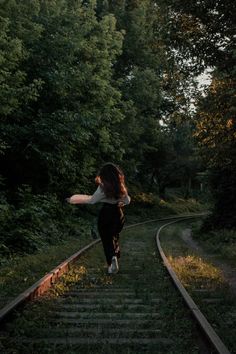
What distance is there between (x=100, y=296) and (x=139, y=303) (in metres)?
0.76

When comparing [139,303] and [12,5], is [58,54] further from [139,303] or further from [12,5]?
[139,303]

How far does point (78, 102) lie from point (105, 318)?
15.1 meters

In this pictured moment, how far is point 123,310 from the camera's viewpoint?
6078mm

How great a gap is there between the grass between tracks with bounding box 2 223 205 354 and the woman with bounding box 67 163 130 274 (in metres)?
0.57

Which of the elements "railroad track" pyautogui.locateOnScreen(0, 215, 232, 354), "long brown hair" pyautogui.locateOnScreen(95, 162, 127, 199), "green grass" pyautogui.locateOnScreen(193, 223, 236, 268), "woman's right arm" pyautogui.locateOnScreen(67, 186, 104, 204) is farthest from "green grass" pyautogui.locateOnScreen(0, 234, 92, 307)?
"green grass" pyautogui.locateOnScreen(193, 223, 236, 268)

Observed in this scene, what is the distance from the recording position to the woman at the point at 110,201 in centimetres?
846

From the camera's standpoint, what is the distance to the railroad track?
450 centimetres

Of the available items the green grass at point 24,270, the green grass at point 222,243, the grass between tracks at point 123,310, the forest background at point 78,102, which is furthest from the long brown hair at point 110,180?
the green grass at point 222,243

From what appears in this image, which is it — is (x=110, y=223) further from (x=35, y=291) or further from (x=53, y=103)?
(x=53, y=103)

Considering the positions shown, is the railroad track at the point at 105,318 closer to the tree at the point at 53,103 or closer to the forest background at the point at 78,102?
the forest background at the point at 78,102

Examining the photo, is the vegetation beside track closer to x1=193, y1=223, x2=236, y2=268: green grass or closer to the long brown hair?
the long brown hair

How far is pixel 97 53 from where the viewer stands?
22.4m

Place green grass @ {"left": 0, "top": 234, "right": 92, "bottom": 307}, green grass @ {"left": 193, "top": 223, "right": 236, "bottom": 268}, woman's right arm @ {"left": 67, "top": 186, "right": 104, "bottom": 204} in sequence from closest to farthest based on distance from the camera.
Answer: green grass @ {"left": 0, "top": 234, "right": 92, "bottom": 307} < woman's right arm @ {"left": 67, "top": 186, "right": 104, "bottom": 204} < green grass @ {"left": 193, "top": 223, "right": 236, "bottom": 268}

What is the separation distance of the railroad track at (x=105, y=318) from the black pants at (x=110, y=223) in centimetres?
59
